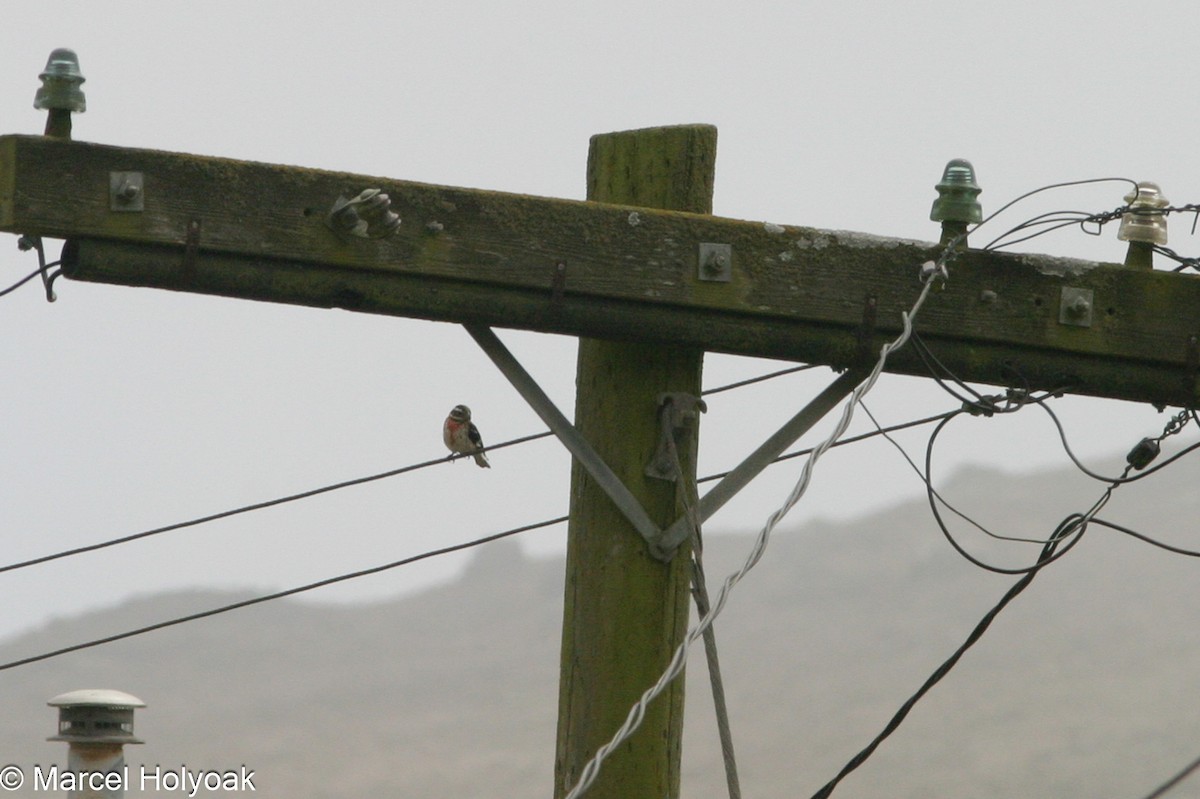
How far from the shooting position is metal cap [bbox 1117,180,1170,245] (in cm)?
616

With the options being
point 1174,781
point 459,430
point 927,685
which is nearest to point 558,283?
point 927,685

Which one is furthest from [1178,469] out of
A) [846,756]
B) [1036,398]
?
[1036,398]

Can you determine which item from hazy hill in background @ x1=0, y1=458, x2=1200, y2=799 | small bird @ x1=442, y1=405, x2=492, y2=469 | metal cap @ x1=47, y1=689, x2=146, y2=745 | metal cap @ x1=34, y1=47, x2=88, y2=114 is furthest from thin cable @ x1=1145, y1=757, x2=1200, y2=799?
hazy hill in background @ x1=0, y1=458, x2=1200, y2=799

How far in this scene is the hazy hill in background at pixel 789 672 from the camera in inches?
3605

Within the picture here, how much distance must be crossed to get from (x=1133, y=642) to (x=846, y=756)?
75.4ft

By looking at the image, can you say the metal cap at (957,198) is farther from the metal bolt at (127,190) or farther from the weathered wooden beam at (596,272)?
the metal bolt at (127,190)

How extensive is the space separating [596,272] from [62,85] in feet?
5.28

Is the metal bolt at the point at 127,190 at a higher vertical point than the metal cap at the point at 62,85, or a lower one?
lower

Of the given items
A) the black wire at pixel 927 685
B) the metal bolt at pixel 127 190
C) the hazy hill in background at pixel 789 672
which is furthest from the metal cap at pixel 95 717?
the hazy hill in background at pixel 789 672

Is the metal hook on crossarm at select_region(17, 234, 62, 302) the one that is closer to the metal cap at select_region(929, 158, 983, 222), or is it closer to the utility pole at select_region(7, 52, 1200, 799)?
the utility pole at select_region(7, 52, 1200, 799)

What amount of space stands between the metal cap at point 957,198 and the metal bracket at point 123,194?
2.49 meters

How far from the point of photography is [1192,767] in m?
3.76

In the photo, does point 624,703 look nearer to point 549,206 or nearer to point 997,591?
point 549,206

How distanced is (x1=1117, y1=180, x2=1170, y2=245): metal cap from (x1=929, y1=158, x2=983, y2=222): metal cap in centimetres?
57
